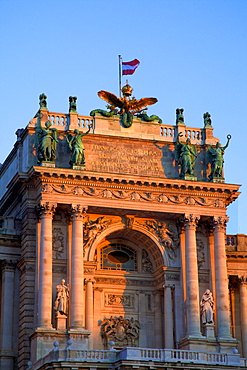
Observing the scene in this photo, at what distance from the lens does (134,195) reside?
160ft

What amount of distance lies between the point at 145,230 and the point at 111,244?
7.74 feet

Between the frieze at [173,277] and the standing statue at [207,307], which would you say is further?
the frieze at [173,277]

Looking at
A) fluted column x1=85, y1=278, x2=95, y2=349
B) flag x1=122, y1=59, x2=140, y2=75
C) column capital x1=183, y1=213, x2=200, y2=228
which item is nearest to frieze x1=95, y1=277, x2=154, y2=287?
fluted column x1=85, y1=278, x2=95, y2=349

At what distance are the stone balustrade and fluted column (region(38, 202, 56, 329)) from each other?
8.45ft

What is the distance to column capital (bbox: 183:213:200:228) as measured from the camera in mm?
49156

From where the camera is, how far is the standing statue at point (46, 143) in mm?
48219

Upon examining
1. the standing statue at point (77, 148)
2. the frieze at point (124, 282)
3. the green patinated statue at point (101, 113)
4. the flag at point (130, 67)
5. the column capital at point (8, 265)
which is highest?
the flag at point (130, 67)

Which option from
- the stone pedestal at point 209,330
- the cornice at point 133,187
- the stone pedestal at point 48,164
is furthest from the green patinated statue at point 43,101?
the stone pedestal at point 209,330

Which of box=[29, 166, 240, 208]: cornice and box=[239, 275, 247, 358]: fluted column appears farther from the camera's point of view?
box=[239, 275, 247, 358]: fluted column

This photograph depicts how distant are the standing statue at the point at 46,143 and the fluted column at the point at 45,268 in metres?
2.76

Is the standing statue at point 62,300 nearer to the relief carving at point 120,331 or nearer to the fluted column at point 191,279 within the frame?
the relief carving at point 120,331

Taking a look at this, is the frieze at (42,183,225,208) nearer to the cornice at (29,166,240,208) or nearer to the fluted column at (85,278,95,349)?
the cornice at (29,166,240,208)

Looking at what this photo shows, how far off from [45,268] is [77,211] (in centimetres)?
359

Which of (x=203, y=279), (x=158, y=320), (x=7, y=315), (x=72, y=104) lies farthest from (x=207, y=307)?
(x=72, y=104)
